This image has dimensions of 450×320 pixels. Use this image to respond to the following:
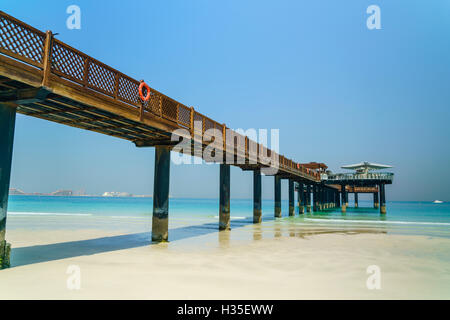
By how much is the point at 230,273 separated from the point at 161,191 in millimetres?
6026

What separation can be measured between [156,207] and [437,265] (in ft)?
33.1

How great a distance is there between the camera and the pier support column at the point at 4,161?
766 centimetres

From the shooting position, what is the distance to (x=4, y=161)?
303 inches

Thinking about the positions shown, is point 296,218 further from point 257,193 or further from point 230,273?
point 230,273

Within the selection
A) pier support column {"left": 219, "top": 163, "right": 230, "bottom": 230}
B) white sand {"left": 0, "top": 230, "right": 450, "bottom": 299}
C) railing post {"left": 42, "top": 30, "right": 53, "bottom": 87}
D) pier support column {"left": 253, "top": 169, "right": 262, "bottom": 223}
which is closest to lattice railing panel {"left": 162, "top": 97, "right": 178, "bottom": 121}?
railing post {"left": 42, "top": 30, "right": 53, "bottom": 87}

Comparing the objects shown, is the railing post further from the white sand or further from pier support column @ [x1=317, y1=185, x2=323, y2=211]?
pier support column @ [x1=317, y1=185, x2=323, y2=211]

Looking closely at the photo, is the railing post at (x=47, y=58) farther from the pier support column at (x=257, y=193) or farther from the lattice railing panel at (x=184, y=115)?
the pier support column at (x=257, y=193)

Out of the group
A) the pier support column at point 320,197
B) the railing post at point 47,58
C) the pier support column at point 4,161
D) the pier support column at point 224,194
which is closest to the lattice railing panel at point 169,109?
the railing post at point 47,58

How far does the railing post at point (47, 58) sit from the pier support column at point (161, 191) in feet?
21.5

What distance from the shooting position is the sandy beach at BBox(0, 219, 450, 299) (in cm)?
641

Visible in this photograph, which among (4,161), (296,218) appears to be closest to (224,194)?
(4,161)

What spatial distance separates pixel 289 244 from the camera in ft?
45.5

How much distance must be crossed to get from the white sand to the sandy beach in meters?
0.02
